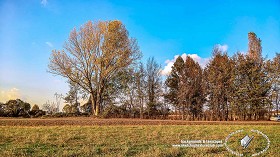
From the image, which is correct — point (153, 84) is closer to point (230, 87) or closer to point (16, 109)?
point (230, 87)

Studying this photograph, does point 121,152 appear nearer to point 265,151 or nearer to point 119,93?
point 265,151

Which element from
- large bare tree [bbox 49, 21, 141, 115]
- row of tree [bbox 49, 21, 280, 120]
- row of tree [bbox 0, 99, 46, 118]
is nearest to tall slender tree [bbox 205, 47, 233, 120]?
row of tree [bbox 49, 21, 280, 120]

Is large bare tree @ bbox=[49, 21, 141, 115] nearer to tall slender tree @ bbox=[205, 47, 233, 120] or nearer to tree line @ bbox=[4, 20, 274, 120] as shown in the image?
tree line @ bbox=[4, 20, 274, 120]

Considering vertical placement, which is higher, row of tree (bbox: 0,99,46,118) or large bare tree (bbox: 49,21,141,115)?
large bare tree (bbox: 49,21,141,115)

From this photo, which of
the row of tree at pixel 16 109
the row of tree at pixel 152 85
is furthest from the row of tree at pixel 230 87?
the row of tree at pixel 16 109

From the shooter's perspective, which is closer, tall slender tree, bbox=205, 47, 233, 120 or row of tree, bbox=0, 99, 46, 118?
row of tree, bbox=0, 99, 46, 118

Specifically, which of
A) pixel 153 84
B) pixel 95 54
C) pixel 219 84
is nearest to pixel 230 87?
pixel 219 84

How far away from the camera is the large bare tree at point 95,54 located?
32.3 m

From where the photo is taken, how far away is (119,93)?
3772cm

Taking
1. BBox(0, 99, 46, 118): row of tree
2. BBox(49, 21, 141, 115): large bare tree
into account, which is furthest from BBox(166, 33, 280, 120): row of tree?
BBox(0, 99, 46, 118): row of tree

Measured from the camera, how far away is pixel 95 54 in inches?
1286

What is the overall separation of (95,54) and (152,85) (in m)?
10.9

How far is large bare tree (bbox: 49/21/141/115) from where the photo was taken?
3234cm

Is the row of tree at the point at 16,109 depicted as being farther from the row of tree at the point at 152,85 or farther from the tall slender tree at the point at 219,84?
the tall slender tree at the point at 219,84
